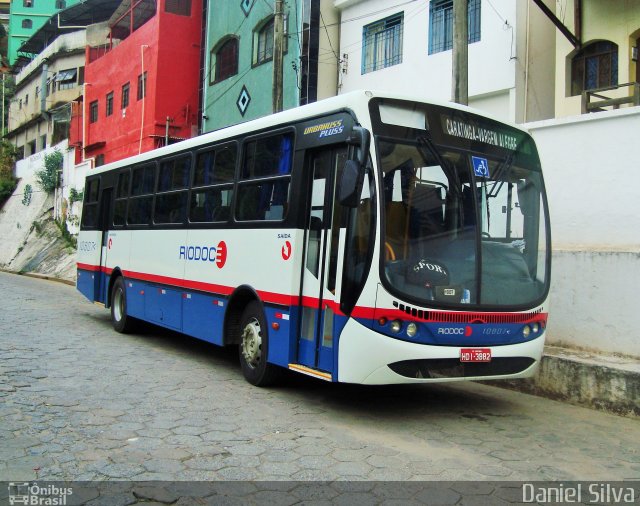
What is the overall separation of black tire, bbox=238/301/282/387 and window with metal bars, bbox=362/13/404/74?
1068 cm

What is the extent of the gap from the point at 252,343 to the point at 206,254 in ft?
5.18

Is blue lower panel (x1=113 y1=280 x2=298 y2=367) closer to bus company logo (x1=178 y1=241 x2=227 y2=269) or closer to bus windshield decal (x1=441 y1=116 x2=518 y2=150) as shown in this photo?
bus company logo (x1=178 y1=241 x2=227 y2=269)

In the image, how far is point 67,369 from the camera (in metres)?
7.56

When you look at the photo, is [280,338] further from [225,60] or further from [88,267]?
[225,60]

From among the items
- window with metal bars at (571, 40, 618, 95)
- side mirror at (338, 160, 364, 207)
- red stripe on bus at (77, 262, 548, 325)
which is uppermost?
window with metal bars at (571, 40, 618, 95)

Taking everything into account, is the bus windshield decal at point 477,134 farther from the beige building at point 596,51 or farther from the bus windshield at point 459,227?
the beige building at point 596,51

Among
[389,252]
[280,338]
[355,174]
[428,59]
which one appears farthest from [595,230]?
[428,59]

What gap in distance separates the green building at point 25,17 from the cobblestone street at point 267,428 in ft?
206

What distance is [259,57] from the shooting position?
20.3 meters

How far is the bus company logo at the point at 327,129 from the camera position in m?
6.04

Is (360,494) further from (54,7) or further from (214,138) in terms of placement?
(54,7)

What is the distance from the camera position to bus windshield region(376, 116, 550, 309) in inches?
221

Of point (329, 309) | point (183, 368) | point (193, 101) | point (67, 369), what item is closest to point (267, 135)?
point (329, 309)
